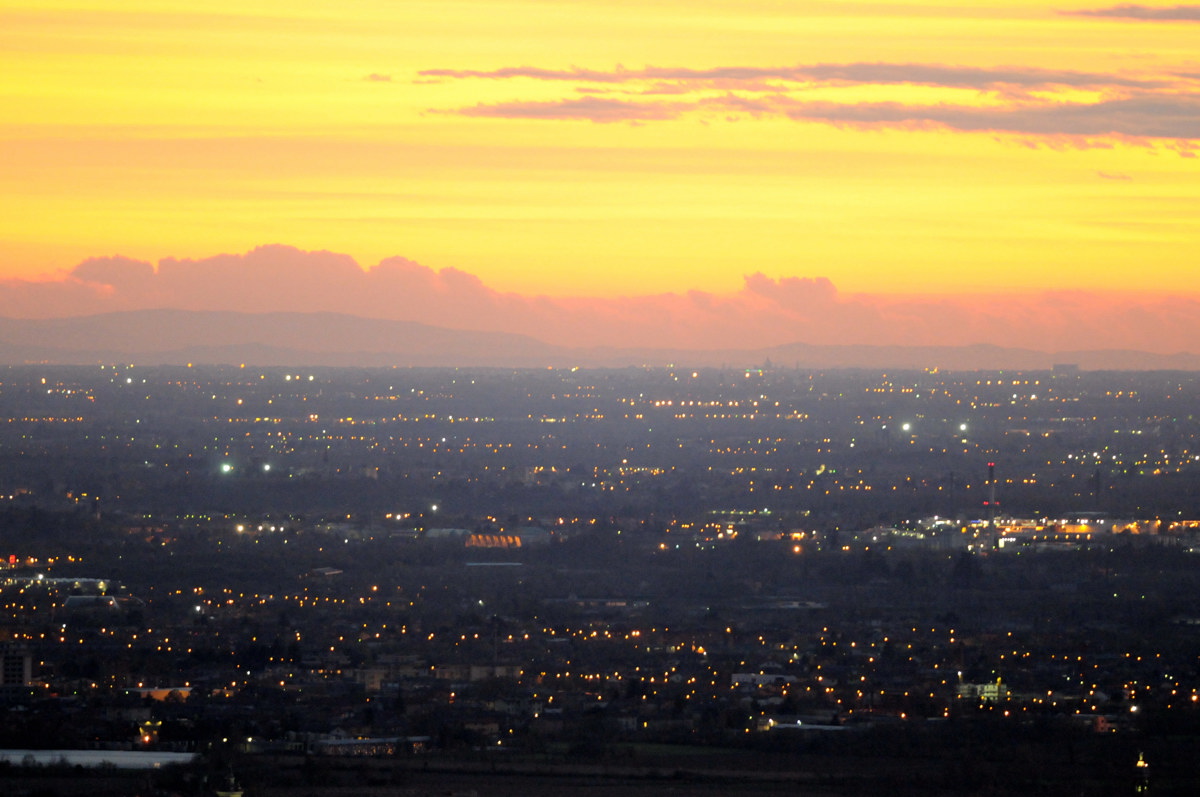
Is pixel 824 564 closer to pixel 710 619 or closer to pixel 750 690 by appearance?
pixel 710 619

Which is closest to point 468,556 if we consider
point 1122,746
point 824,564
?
point 824,564

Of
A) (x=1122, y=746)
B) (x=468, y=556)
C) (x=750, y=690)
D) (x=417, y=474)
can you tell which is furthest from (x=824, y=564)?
(x=417, y=474)

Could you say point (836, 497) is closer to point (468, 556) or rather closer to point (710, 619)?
point (468, 556)

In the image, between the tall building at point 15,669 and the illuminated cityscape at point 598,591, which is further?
the tall building at point 15,669

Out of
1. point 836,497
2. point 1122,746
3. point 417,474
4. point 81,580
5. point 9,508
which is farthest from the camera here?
point 417,474

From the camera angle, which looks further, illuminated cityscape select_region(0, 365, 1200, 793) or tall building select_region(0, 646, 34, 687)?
tall building select_region(0, 646, 34, 687)

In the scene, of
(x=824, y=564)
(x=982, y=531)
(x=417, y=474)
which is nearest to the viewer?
(x=824, y=564)

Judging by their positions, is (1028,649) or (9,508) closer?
(1028,649)

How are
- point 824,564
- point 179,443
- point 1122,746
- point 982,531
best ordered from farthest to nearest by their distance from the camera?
point 179,443 → point 982,531 → point 824,564 → point 1122,746

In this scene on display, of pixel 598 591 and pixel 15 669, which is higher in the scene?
pixel 15 669

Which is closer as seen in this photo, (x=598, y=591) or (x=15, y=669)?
(x=15, y=669)
